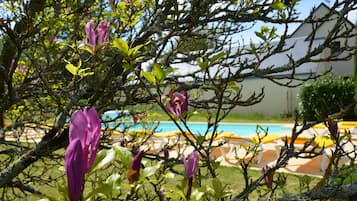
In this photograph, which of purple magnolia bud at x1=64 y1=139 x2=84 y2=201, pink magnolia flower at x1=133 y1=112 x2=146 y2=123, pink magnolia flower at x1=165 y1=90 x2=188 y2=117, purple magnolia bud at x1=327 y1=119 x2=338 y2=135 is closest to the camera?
purple magnolia bud at x1=64 y1=139 x2=84 y2=201

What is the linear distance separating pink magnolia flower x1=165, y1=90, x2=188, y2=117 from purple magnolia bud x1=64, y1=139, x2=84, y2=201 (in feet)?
1.97

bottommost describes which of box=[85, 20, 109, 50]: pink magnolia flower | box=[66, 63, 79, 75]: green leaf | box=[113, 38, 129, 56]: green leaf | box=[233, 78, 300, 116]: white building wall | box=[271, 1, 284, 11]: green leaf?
box=[233, 78, 300, 116]: white building wall

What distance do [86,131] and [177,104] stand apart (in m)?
0.63

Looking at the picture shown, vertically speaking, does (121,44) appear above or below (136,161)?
above

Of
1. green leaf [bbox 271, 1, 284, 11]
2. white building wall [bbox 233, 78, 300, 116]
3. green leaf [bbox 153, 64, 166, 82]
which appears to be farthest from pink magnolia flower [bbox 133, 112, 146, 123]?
white building wall [bbox 233, 78, 300, 116]

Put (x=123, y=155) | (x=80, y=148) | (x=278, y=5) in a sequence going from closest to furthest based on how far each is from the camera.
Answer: (x=80, y=148) < (x=123, y=155) < (x=278, y=5)

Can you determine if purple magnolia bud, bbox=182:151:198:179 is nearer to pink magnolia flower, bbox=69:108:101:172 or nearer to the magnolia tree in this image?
the magnolia tree

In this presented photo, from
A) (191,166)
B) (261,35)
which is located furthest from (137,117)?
(191,166)

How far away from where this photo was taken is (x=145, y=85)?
4.27 ft

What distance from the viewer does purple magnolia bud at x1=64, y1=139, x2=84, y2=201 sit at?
678 millimetres

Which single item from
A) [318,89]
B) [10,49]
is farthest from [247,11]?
[318,89]

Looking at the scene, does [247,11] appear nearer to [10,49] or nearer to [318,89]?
[10,49]

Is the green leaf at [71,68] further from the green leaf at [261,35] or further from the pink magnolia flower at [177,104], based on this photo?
the green leaf at [261,35]

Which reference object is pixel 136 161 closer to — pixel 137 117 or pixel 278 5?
pixel 278 5
